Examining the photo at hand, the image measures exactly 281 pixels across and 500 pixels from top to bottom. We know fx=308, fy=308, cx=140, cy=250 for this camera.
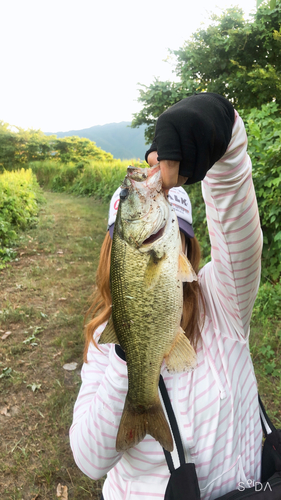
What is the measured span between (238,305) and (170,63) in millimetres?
8414

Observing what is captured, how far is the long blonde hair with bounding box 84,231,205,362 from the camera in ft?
4.48

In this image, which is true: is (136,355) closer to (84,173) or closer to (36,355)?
(36,355)

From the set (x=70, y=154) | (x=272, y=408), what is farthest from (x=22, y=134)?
(x=272, y=408)

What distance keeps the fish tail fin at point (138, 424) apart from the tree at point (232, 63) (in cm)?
589

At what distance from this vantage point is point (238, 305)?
1.24 metres

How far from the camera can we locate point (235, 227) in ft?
3.59

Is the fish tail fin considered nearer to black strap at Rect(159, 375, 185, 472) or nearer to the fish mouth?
black strap at Rect(159, 375, 185, 472)

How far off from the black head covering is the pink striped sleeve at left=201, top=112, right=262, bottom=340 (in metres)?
0.11

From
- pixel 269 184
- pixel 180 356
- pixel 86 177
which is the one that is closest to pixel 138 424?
pixel 180 356

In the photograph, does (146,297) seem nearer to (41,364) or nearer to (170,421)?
(170,421)

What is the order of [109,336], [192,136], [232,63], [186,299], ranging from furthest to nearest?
1. [232,63]
2. [186,299]
3. [109,336]
4. [192,136]

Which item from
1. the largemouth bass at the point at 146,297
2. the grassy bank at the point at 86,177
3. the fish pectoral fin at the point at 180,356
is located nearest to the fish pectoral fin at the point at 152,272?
the largemouth bass at the point at 146,297

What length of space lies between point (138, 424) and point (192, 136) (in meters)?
0.97

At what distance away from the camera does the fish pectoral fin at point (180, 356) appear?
1.08 metres
